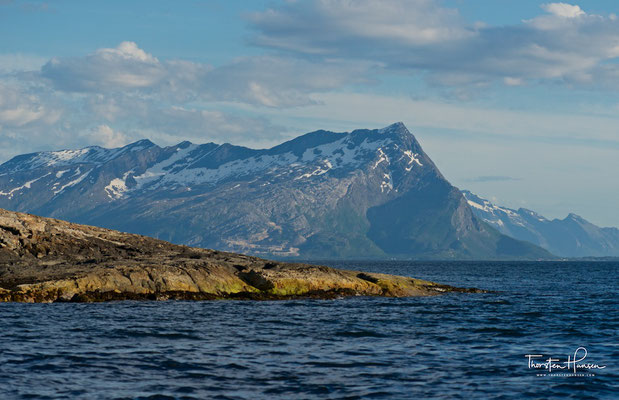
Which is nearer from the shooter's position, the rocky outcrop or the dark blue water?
the dark blue water

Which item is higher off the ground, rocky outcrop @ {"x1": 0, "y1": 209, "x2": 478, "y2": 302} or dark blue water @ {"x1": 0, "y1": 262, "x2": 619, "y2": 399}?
rocky outcrop @ {"x1": 0, "y1": 209, "x2": 478, "y2": 302}

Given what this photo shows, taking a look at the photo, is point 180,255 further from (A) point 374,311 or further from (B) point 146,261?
(A) point 374,311

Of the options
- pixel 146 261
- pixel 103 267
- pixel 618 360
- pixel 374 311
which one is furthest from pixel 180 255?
pixel 618 360

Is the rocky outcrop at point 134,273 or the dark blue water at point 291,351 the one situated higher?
the rocky outcrop at point 134,273

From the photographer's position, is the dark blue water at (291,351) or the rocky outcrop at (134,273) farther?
the rocky outcrop at (134,273)

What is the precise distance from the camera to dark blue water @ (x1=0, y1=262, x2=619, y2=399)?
30906mm

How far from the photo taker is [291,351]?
40.6 meters

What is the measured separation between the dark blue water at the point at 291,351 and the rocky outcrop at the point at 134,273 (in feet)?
11.7

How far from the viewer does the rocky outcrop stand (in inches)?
2564

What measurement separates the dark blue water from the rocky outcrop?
11.7ft

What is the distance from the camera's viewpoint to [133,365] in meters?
35.2

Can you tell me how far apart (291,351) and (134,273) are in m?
30.8

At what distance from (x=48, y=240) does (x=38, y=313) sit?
23.7 m

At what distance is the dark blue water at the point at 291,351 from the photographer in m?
30.9
